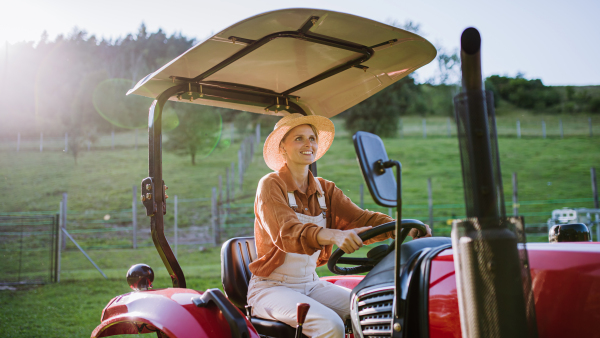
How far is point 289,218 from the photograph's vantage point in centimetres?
182

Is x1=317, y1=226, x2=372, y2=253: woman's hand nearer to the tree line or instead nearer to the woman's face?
the woman's face

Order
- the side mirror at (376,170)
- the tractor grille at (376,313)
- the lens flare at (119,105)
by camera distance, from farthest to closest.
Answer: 1. the lens flare at (119,105)
2. the tractor grille at (376,313)
3. the side mirror at (376,170)

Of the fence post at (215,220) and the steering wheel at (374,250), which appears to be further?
the fence post at (215,220)

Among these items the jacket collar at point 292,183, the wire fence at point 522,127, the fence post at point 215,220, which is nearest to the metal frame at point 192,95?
the jacket collar at point 292,183

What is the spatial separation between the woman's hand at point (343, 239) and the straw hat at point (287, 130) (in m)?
0.85

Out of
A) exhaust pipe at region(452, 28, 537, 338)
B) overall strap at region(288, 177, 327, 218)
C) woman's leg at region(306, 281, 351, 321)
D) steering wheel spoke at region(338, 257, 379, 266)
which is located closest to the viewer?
exhaust pipe at region(452, 28, 537, 338)

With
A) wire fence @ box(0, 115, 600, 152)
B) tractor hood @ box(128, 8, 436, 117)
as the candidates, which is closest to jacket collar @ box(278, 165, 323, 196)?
tractor hood @ box(128, 8, 436, 117)

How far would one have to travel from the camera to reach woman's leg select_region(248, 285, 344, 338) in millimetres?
1701

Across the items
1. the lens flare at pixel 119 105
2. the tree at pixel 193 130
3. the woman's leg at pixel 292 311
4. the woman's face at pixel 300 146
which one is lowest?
the woman's leg at pixel 292 311

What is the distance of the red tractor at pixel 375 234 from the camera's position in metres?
0.97

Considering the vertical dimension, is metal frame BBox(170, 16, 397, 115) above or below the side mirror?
above

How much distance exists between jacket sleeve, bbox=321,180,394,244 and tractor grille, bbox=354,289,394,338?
0.82m

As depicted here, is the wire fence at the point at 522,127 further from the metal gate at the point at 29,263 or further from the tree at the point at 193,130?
the metal gate at the point at 29,263

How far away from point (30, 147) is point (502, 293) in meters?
29.3
